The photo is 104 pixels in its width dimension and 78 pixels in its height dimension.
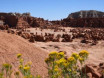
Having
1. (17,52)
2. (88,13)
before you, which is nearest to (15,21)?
(17,52)

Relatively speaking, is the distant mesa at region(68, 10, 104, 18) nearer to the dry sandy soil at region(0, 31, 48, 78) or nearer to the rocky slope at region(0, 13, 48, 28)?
the rocky slope at region(0, 13, 48, 28)

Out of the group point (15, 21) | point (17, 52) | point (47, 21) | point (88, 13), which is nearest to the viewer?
point (17, 52)

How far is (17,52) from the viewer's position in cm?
727

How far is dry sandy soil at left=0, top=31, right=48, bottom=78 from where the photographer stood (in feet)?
21.7

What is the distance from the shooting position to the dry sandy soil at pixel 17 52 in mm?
6613

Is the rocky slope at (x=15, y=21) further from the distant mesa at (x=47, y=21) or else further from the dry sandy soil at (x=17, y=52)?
the dry sandy soil at (x=17, y=52)

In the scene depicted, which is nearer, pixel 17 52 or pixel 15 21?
pixel 17 52

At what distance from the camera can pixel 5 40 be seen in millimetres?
7949

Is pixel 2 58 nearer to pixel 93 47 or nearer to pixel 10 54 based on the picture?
pixel 10 54

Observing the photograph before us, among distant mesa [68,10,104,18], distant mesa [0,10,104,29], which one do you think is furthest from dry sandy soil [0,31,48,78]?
distant mesa [68,10,104,18]

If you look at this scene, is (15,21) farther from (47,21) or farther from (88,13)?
(88,13)

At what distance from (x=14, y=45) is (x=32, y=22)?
32.4 m

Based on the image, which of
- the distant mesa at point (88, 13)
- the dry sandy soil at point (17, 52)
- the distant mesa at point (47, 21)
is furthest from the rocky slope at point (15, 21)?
the distant mesa at point (88, 13)

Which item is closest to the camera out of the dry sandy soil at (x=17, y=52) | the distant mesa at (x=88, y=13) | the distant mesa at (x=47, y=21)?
the dry sandy soil at (x=17, y=52)
